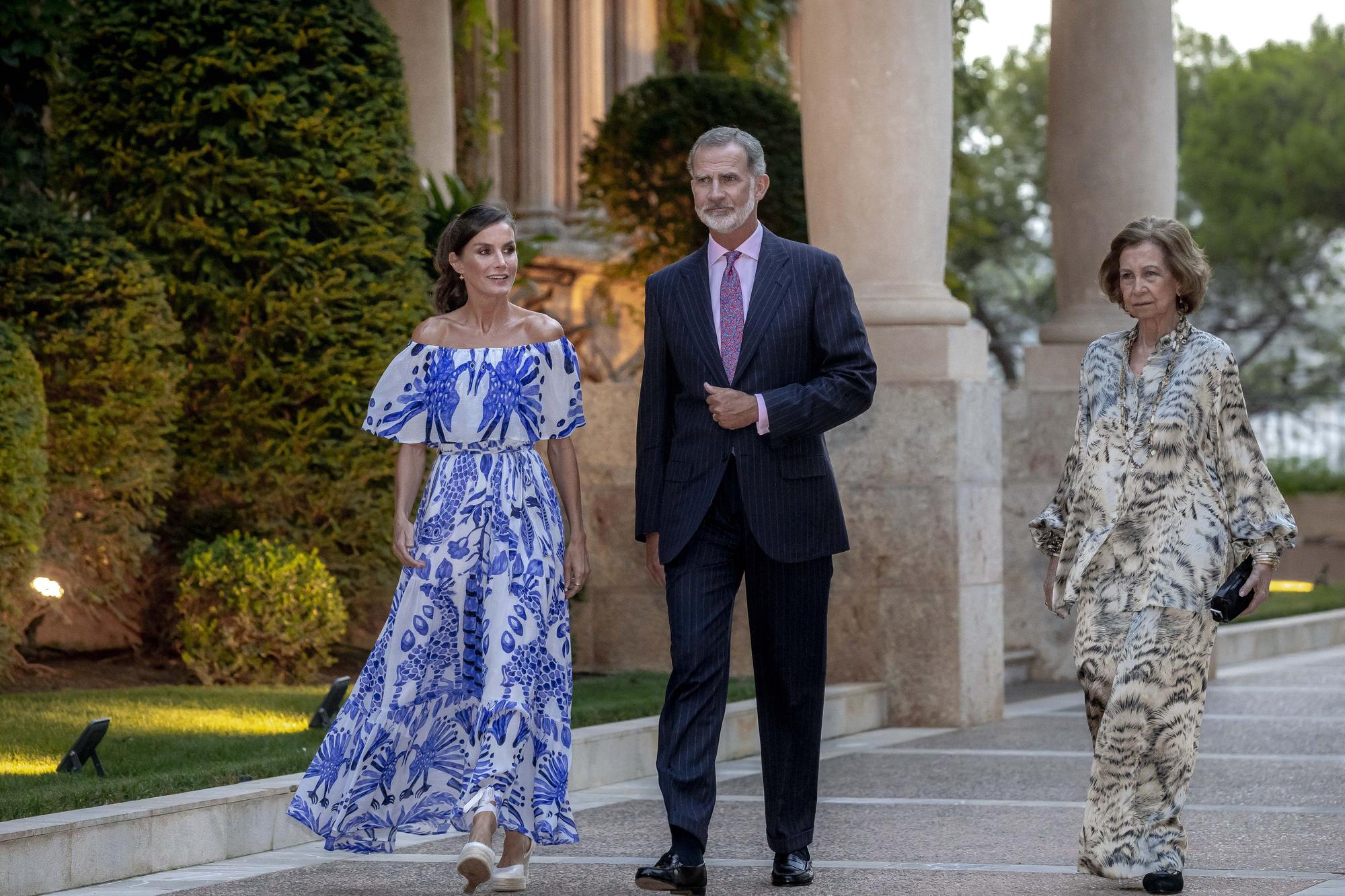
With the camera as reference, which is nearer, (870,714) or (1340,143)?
(870,714)

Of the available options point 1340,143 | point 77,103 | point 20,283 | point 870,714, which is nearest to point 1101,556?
point 870,714

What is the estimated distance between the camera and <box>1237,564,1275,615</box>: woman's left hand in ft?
19.7

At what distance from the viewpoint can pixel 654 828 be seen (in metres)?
7.42

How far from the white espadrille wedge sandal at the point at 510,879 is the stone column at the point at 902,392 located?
512 cm

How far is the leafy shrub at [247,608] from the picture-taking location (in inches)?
392

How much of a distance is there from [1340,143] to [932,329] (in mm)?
34563

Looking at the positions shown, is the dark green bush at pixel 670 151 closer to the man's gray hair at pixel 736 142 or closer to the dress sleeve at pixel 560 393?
the dress sleeve at pixel 560 393

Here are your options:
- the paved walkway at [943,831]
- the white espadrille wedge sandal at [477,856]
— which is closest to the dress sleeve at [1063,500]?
the paved walkway at [943,831]

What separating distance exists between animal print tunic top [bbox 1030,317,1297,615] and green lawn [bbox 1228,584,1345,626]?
408 inches

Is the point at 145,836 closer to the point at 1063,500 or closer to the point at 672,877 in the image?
the point at 672,877

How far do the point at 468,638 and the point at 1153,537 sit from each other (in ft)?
6.68

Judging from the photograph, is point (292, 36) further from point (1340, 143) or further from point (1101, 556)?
point (1340, 143)

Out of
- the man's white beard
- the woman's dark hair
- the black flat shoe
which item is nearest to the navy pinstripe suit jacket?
the man's white beard

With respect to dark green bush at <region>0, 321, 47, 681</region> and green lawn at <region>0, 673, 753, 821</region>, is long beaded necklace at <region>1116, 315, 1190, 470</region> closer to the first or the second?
green lawn at <region>0, 673, 753, 821</region>
